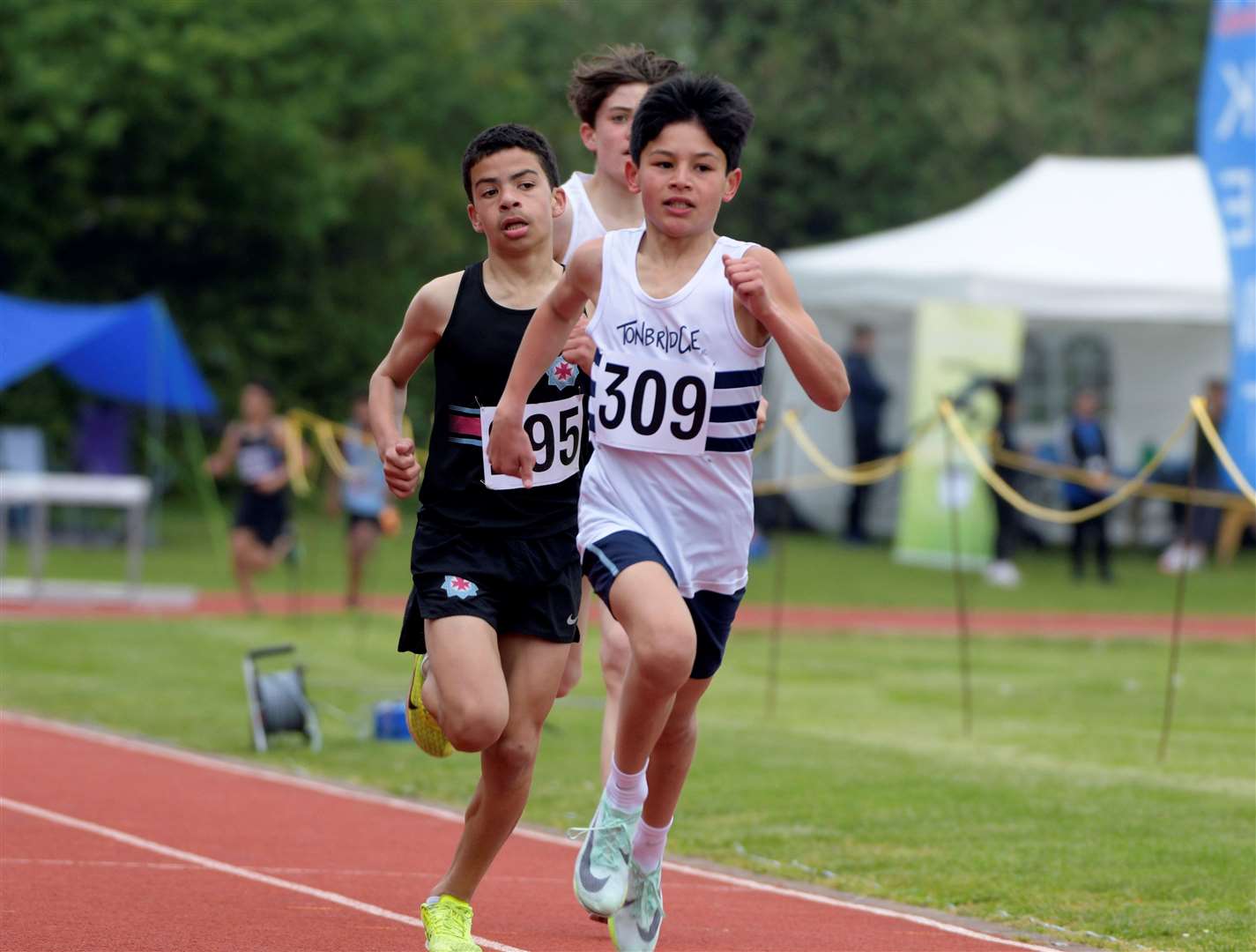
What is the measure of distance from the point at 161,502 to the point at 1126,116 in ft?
60.2

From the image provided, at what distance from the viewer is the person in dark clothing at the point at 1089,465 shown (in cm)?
2258

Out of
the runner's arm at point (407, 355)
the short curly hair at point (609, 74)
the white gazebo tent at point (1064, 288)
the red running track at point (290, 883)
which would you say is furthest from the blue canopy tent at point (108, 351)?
the runner's arm at point (407, 355)

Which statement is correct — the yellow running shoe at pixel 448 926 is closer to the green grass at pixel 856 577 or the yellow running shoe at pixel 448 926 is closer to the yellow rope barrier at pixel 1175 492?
the green grass at pixel 856 577

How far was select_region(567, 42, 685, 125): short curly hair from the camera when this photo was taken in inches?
276

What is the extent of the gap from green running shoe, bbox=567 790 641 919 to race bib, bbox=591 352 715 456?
41.1 inches

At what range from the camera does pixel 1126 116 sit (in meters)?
36.9

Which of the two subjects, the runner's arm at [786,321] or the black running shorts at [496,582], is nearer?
the runner's arm at [786,321]

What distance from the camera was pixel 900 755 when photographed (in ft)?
34.6

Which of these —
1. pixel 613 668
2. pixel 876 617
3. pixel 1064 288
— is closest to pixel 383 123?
pixel 1064 288

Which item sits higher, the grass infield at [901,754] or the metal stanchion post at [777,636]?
the metal stanchion post at [777,636]

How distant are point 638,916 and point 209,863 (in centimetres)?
226

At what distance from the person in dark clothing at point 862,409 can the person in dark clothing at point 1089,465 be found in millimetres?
2922

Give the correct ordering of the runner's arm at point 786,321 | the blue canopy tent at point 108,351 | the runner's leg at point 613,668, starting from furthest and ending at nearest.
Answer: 1. the blue canopy tent at point 108,351
2. the runner's leg at point 613,668
3. the runner's arm at point 786,321

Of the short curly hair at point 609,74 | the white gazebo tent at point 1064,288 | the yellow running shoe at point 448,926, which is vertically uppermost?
the white gazebo tent at point 1064,288
